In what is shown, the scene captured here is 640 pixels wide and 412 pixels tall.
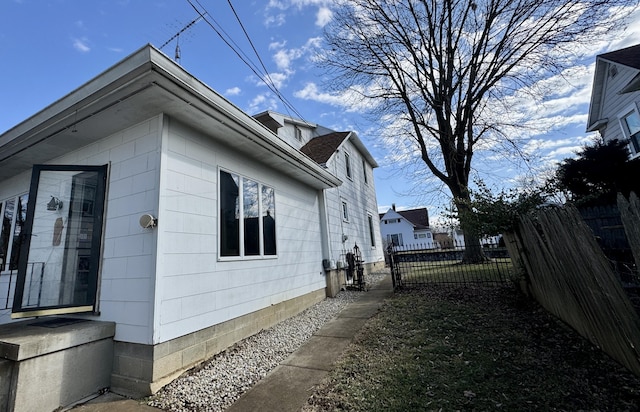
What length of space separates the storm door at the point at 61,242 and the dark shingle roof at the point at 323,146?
23.0 ft

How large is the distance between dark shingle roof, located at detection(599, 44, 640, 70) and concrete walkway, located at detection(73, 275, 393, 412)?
48.7ft

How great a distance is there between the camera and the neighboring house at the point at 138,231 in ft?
10.3

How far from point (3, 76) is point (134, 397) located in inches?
299

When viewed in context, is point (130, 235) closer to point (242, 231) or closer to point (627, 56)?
point (242, 231)

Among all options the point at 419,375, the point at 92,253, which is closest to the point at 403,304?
the point at 419,375

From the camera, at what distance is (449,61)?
36.2ft

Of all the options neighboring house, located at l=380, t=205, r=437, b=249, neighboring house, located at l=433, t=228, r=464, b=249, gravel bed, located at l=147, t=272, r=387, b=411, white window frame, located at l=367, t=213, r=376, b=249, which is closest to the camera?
gravel bed, located at l=147, t=272, r=387, b=411

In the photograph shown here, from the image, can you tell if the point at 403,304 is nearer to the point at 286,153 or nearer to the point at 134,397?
the point at 286,153

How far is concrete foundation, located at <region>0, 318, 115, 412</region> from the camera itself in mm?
2643

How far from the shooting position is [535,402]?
232cm

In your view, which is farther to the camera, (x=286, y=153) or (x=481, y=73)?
(x=481, y=73)

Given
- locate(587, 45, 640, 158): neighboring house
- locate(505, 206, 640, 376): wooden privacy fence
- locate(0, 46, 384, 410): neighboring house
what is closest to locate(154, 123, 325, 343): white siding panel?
locate(0, 46, 384, 410): neighboring house

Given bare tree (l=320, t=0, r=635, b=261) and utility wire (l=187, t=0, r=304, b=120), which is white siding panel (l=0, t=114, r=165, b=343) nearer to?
utility wire (l=187, t=0, r=304, b=120)

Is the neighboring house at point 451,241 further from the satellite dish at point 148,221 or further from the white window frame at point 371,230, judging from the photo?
the satellite dish at point 148,221
